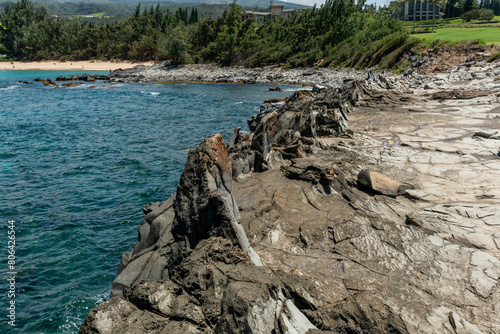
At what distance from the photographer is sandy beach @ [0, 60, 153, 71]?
86.6 m

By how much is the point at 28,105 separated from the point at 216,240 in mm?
39708

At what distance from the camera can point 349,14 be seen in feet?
237

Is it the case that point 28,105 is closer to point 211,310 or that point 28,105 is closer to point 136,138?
point 136,138

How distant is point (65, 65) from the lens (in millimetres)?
91938

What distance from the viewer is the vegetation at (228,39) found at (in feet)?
199

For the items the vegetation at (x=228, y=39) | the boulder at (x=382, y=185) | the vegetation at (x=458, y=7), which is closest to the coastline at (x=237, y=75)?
the vegetation at (x=228, y=39)

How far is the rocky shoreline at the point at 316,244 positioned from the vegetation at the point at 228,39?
41967 mm

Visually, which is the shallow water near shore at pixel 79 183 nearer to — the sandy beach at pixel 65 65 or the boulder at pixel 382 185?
the boulder at pixel 382 185

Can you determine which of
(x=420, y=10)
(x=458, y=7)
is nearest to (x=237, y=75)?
(x=458, y=7)

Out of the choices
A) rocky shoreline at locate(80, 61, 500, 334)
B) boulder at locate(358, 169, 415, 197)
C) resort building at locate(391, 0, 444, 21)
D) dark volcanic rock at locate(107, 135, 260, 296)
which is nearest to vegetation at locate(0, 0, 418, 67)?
resort building at locate(391, 0, 444, 21)

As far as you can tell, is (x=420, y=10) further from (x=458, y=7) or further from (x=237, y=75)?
(x=237, y=75)

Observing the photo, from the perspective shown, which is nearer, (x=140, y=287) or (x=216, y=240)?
(x=140, y=287)

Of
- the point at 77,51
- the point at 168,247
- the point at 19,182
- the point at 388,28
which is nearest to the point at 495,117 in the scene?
the point at 168,247

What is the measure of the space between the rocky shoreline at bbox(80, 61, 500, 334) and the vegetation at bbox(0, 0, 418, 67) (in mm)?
41967
